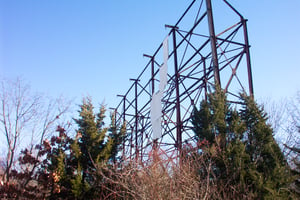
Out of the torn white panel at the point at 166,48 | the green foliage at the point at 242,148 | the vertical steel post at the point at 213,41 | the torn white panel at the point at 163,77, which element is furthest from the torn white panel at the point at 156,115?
the vertical steel post at the point at 213,41

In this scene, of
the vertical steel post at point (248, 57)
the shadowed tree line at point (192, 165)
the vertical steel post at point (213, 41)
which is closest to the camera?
the shadowed tree line at point (192, 165)

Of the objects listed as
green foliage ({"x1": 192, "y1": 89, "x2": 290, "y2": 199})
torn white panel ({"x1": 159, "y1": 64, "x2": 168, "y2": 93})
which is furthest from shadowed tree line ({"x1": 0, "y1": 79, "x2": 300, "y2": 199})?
torn white panel ({"x1": 159, "y1": 64, "x2": 168, "y2": 93})

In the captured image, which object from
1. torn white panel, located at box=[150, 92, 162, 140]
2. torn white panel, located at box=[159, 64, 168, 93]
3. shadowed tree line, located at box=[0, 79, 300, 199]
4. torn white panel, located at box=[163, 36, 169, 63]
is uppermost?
torn white panel, located at box=[163, 36, 169, 63]

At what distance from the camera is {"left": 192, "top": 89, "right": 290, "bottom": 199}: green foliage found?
22.7 feet

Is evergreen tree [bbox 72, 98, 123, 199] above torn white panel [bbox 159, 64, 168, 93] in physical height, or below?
below

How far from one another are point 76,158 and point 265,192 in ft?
22.5

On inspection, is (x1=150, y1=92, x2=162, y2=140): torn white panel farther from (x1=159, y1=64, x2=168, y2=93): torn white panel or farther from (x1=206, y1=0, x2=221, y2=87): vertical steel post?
(x1=206, y1=0, x2=221, y2=87): vertical steel post

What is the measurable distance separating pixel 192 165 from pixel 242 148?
1.38 m

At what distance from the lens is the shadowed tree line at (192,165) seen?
671 centimetres

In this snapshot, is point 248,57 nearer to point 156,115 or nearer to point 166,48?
point 166,48

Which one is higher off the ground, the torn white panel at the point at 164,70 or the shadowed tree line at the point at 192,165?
the torn white panel at the point at 164,70

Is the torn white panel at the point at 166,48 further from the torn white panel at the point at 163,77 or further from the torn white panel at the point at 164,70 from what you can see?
the torn white panel at the point at 163,77

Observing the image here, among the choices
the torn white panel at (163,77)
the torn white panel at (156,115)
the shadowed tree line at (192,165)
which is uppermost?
the torn white panel at (163,77)

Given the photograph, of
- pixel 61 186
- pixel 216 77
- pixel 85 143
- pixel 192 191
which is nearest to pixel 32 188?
pixel 61 186
